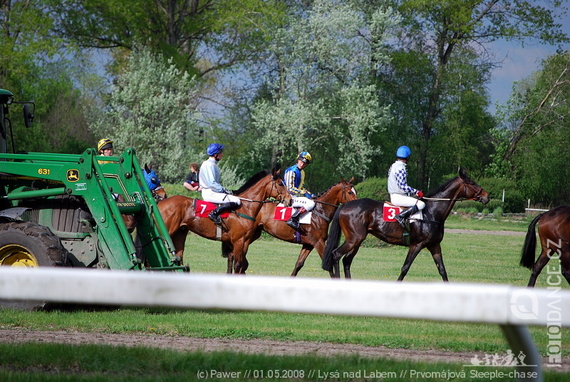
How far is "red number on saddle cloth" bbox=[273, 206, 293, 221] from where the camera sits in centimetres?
1402

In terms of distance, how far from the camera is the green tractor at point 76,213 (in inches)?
364

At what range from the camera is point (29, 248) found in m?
9.16

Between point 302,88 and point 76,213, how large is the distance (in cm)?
2953

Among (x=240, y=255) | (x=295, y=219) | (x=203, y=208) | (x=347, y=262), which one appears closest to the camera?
(x=240, y=255)

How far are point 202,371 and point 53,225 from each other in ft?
19.2

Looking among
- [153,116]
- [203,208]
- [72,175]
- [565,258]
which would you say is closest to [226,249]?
[203,208]

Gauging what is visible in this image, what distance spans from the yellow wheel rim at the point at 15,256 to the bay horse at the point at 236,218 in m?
4.06

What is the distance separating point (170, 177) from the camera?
118 ft

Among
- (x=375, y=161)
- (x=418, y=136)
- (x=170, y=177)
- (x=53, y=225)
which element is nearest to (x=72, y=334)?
(x=53, y=225)

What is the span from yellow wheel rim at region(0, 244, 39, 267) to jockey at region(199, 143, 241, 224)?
412cm

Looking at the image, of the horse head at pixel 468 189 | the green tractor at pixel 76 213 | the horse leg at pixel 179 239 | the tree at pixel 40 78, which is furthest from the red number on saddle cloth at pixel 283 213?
the tree at pixel 40 78

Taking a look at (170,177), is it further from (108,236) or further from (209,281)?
(209,281)

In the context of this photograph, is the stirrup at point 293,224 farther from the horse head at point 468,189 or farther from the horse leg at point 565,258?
the horse leg at point 565,258

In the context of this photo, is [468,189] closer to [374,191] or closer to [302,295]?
[302,295]
